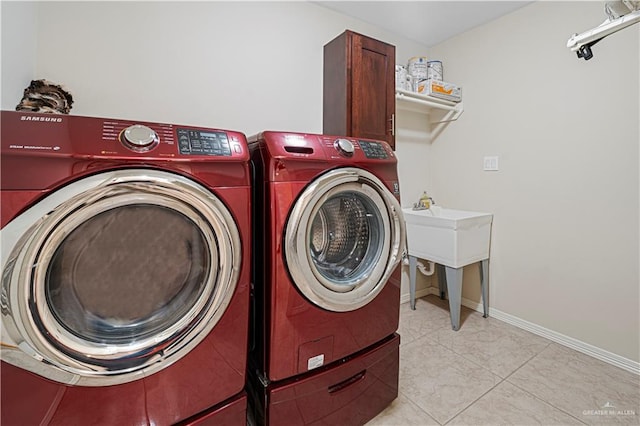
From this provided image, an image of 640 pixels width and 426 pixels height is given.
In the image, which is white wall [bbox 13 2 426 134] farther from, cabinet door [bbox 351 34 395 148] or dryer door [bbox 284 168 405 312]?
dryer door [bbox 284 168 405 312]

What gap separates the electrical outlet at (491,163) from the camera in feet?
7.34

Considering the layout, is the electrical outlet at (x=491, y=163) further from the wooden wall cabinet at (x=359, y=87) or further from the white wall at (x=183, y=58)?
the white wall at (x=183, y=58)

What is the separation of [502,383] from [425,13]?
2.43 meters

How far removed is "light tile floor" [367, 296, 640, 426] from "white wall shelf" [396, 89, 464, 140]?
1.70 metres

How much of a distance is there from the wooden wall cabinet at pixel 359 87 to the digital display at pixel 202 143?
3.36ft

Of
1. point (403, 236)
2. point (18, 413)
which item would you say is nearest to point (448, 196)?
point (403, 236)

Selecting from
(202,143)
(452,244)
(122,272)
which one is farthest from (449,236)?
(122,272)

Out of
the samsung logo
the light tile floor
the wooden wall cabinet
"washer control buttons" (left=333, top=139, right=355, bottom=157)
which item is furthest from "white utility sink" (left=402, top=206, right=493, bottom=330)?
the samsung logo

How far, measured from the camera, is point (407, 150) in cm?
257

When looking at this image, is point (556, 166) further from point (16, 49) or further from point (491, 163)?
point (16, 49)

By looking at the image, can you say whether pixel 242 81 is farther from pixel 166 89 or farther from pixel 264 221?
pixel 264 221

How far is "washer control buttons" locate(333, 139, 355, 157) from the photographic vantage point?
1146 millimetres

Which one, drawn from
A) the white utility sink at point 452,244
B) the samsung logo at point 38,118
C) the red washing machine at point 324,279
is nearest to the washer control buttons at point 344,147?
the red washing machine at point 324,279

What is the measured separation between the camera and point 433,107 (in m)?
2.51
